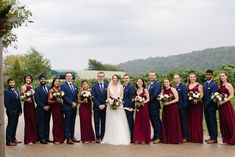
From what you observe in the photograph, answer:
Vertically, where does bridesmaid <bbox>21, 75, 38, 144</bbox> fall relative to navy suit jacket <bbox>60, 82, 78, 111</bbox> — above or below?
below

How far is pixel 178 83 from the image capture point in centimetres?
1373

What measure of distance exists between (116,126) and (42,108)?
231cm

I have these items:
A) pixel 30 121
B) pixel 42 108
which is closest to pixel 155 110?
pixel 42 108

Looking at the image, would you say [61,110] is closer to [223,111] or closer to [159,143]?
[159,143]

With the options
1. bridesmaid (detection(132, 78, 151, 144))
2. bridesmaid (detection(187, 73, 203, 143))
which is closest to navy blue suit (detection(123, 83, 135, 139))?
bridesmaid (detection(132, 78, 151, 144))

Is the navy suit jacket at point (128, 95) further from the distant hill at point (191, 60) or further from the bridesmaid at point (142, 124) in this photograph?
the distant hill at point (191, 60)

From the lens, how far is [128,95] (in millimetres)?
13852

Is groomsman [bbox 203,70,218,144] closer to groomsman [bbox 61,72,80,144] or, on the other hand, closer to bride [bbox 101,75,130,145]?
bride [bbox 101,75,130,145]

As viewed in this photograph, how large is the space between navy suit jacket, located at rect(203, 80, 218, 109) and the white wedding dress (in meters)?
2.50

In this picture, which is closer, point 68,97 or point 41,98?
point 41,98

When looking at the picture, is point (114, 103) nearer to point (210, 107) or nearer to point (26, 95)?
point (26, 95)

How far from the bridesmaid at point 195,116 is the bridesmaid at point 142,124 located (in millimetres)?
1281

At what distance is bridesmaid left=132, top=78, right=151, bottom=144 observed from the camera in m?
13.5

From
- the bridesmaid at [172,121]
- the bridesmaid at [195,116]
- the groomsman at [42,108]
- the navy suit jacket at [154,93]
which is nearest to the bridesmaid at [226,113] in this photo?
the bridesmaid at [195,116]
